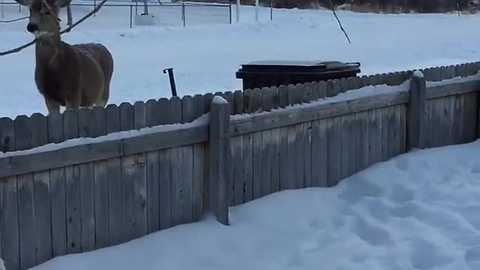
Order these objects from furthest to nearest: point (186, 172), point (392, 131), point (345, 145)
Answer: point (392, 131) < point (345, 145) < point (186, 172)

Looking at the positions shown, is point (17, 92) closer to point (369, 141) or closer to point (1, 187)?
point (369, 141)

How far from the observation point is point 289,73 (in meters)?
9.19

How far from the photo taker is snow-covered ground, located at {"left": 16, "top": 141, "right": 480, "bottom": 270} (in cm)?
596

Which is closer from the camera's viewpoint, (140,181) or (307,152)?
(140,181)

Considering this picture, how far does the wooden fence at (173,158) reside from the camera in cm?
539

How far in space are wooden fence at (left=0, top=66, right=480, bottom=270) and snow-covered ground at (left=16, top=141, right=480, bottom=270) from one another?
0.46 feet

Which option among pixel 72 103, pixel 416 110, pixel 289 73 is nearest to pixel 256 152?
pixel 289 73

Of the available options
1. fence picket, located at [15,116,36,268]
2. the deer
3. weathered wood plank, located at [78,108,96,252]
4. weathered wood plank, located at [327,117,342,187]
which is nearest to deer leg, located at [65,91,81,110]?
the deer

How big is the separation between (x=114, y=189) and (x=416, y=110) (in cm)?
412

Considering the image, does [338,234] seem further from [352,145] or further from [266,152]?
[352,145]

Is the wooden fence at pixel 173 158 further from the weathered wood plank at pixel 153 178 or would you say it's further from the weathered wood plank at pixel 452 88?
the weathered wood plank at pixel 452 88

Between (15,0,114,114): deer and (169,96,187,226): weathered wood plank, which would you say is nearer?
(169,96,187,226): weathered wood plank

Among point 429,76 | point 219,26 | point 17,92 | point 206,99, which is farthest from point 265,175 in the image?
point 219,26

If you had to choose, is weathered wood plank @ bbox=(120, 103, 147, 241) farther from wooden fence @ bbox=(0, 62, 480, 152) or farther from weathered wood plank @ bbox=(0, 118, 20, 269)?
weathered wood plank @ bbox=(0, 118, 20, 269)
